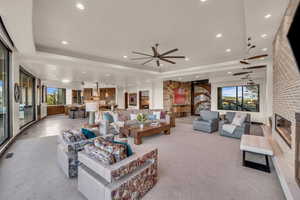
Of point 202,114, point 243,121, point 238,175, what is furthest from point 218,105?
point 238,175

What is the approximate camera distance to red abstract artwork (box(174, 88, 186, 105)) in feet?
31.4

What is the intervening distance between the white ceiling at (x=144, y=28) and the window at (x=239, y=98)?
2637 millimetres

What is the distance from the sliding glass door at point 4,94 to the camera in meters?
3.74

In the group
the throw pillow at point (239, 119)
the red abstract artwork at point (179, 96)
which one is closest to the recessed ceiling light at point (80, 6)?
the throw pillow at point (239, 119)

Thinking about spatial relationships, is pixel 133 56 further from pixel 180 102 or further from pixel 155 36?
pixel 180 102

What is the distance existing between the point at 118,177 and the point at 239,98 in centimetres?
839

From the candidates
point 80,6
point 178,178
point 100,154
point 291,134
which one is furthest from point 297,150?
point 80,6

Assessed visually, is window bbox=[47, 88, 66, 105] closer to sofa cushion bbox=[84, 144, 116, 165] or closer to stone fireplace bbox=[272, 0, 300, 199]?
sofa cushion bbox=[84, 144, 116, 165]

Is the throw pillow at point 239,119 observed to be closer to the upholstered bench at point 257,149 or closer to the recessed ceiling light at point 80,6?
the upholstered bench at point 257,149

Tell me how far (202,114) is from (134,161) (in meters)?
4.99

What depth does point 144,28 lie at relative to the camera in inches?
135

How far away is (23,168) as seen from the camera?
2.69 meters

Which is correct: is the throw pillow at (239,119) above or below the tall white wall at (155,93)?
below

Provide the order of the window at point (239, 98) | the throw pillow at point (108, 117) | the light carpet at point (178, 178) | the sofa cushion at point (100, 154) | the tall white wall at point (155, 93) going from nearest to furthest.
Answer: the sofa cushion at point (100, 154) < the light carpet at point (178, 178) < the throw pillow at point (108, 117) < the window at point (239, 98) < the tall white wall at point (155, 93)
